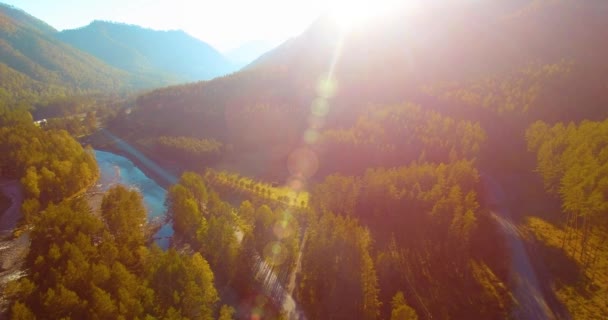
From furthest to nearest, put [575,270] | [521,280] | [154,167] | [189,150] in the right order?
1. [154,167]
2. [189,150]
3. [575,270]
4. [521,280]

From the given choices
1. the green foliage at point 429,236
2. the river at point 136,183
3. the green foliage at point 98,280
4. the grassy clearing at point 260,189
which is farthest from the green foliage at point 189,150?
the green foliage at point 98,280

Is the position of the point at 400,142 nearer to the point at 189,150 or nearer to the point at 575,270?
the point at 575,270

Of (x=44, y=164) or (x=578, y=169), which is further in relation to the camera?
(x=44, y=164)

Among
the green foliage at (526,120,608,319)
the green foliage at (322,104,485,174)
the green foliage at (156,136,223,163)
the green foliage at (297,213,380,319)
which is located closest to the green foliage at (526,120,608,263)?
the green foliage at (526,120,608,319)

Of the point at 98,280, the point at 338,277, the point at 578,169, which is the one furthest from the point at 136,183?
the point at 578,169

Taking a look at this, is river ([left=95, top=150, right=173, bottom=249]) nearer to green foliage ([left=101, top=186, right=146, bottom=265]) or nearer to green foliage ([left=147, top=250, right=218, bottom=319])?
green foliage ([left=101, top=186, right=146, bottom=265])

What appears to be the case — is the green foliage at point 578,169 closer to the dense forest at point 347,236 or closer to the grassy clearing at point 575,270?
the dense forest at point 347,236

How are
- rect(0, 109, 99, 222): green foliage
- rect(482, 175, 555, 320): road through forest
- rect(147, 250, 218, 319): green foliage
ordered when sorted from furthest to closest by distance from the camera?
rect(0, 109, 99, 222): green foliage < rect(482, 175, 555, 320): road through forest < rect(147, 250, 218, 319): green foliage
